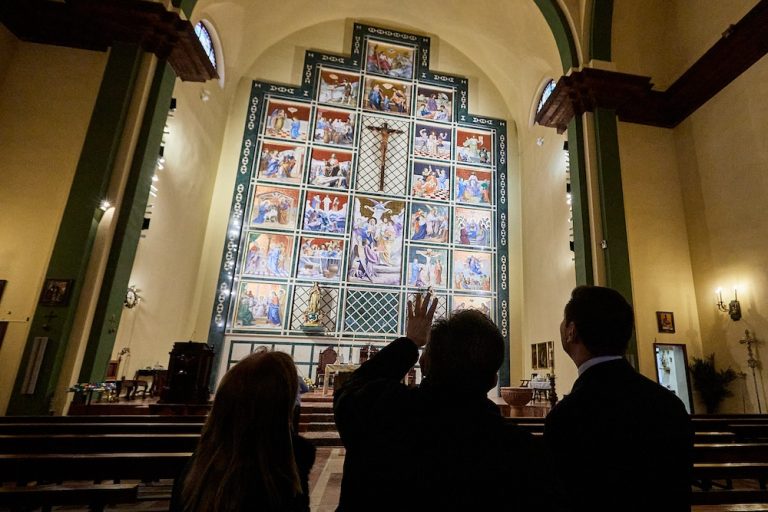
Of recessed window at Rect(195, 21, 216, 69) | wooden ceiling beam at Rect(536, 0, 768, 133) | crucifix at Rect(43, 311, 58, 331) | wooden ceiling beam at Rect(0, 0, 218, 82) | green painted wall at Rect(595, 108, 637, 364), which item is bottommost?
crucifix at Rect(43, 311, 58, 331)

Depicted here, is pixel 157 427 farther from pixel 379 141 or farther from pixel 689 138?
pixel 379 141

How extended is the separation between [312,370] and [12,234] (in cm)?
646

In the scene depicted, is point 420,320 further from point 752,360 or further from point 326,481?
point 752,360

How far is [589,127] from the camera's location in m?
7.75

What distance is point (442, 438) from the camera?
3.05 ft

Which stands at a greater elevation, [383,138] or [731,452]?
[383,138]

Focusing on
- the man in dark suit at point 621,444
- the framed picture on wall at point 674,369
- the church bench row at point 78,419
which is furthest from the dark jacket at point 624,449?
the framed picture on wall at point 674,369

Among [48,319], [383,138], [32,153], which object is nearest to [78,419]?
[48,319]

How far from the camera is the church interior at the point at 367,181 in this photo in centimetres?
611

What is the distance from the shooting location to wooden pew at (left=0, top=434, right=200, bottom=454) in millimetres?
2119

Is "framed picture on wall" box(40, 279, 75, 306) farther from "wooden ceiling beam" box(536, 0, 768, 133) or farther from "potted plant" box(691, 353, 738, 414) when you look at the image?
"potted plant" box(691, 353, 738, 414)

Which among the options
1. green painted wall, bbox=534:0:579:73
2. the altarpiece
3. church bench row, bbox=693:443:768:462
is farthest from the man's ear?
the altarpiece

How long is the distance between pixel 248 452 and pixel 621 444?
1.07m

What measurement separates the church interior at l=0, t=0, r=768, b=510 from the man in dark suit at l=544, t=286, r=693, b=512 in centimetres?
350
